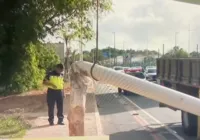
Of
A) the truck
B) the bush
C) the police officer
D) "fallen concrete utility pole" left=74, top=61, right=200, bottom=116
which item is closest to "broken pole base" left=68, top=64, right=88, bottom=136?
"fallen concrete utility pole" left=74, top=61, right=200, bottom=116

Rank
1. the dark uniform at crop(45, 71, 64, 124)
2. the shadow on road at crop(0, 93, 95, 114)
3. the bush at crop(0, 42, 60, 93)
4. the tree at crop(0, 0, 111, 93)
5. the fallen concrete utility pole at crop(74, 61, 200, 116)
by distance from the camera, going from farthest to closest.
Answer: the bush at crop(0, 42, 60, 93) < the tree at crop(0, 0, 111, 93) < the shadow on road at crop(0, 93, 95, 114) < the dark uniform at crop(45, 71, 64, 124) < the fallen concrete utility pole at crop(74, 61, 200, 116)

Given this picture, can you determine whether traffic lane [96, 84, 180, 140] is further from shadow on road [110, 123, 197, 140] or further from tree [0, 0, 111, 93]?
tree [0, 0, 111, 93]

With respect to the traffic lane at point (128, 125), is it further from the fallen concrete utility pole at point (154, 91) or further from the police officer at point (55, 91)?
the fallen concrete utility pole at point (154, 91)

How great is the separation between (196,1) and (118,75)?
9.68 m

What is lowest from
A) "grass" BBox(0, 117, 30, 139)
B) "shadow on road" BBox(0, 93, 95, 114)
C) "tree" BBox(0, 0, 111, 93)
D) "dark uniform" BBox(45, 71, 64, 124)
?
"shadow on road" BBox(0, 93, 95, 114)

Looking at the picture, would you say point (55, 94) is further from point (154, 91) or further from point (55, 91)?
point (154, 91)

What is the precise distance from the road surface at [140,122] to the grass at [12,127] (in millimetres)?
2248

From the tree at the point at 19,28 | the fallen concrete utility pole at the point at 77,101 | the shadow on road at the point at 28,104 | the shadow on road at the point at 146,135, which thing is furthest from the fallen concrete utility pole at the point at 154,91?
the tree at the point at 19,28

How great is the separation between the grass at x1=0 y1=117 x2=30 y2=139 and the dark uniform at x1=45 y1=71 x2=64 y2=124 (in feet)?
2.88

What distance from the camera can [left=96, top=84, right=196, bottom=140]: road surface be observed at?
12.9 metres

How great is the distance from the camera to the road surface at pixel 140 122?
42.4ft

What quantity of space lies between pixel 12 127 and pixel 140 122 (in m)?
4.52

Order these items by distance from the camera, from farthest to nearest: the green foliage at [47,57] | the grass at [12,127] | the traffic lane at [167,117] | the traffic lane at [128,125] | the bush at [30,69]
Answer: the green foliage at [47,57] < the bush at [30,69] < the traffic lane at [167,117] < the traffic lane at [128,125] < the grass at [12,127]

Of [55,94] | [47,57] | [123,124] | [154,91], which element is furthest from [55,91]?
[47,57]
